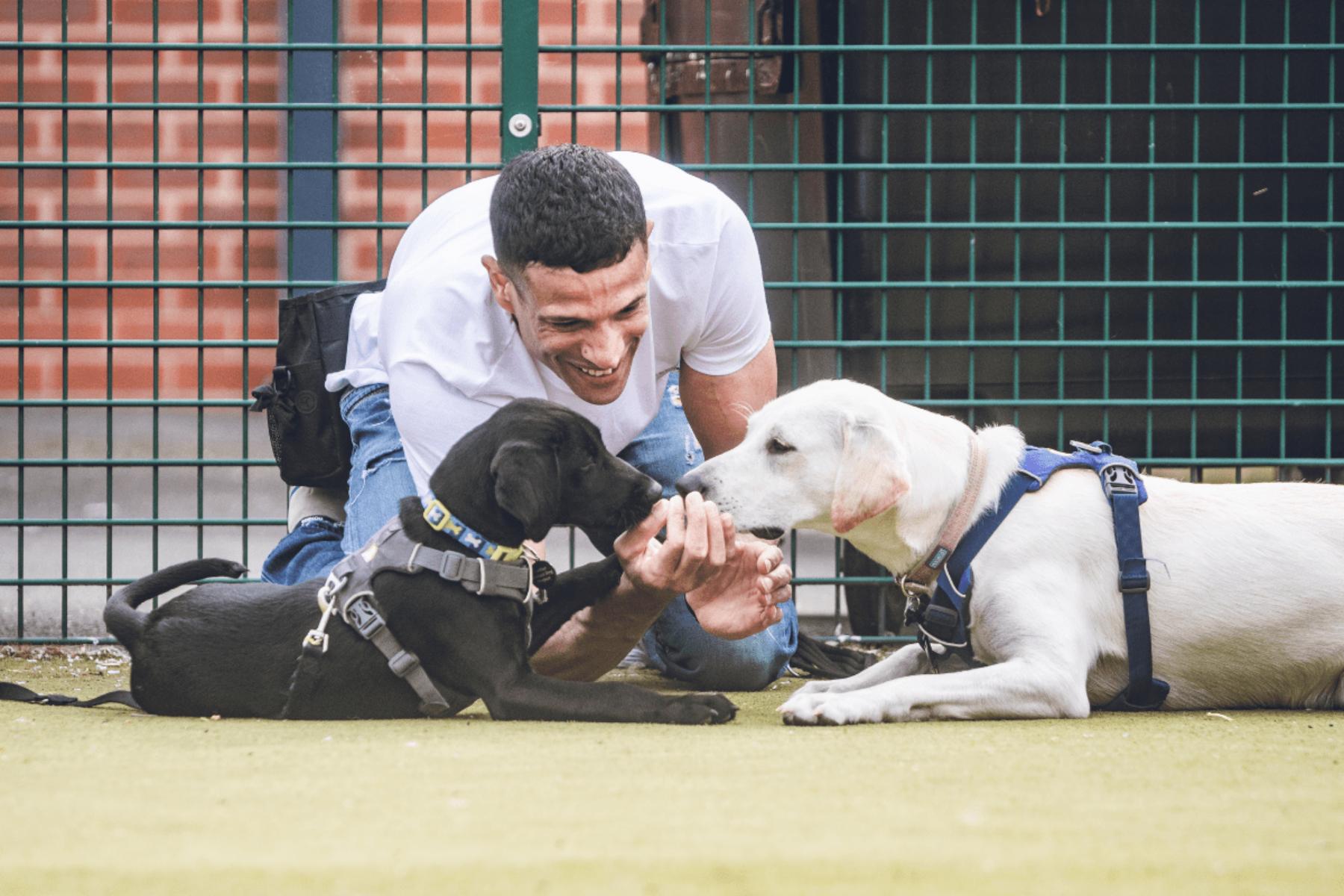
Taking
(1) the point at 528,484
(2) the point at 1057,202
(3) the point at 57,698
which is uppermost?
(2) the point at 1057,202

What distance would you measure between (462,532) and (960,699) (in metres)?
0.98

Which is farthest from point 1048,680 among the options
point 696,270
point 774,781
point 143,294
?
point 143,294

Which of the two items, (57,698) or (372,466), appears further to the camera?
(372,466)

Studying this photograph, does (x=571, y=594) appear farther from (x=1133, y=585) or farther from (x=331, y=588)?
(x=1133, y=585)

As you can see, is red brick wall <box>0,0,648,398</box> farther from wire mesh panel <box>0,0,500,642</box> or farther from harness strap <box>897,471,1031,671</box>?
harness strap <box>897,471,1031,671</box>

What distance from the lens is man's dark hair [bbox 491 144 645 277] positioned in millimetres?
2605

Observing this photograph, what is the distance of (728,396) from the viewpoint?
132 inches

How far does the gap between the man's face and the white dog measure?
1.00ft

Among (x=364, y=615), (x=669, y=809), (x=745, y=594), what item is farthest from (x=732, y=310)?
(x=669, y=809)

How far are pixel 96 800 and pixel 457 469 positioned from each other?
103 cm

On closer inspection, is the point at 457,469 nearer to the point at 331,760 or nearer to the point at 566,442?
the point at 566,442

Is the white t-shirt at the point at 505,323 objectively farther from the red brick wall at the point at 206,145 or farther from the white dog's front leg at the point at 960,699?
the red brick wall at the point at 206,145

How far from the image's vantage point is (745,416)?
3.34 meters

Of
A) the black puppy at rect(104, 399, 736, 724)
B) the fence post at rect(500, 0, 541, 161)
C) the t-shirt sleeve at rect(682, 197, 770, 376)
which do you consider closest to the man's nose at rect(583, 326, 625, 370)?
the black puppy at rect(104, 399, 736, 724)
